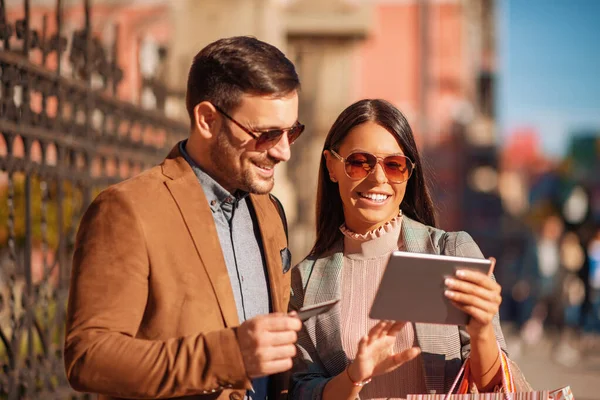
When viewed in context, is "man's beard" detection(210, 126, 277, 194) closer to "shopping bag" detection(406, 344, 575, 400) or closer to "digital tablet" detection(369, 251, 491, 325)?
"digital tablet" detection(369, 251, 491, 325)

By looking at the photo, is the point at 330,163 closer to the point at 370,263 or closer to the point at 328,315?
the point at 370,263

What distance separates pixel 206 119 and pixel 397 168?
73 centimetres

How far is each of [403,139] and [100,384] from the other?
4.46ft

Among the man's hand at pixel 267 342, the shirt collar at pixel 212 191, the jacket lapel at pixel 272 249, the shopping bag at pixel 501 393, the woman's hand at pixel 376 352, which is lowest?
the shopping bag at pixel 501 393

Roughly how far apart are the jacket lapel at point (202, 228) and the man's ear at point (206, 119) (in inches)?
4.7

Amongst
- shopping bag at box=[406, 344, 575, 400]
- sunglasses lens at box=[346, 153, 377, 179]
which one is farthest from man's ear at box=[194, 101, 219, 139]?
shopping bag at box=[406, 344, 575, 400]

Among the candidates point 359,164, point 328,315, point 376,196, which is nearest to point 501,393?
point 328,315

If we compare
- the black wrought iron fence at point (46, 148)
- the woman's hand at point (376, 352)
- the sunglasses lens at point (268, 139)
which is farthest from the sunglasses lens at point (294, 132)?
the black wrought iron fence at point (46, 148)

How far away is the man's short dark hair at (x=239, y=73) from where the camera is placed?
2605 mm

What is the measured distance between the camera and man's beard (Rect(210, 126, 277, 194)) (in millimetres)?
2662

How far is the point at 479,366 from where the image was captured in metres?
2.80

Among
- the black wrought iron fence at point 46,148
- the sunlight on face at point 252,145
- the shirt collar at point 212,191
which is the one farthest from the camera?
the black wrought iron fence at point 46,148

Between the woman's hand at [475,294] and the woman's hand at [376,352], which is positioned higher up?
the woman's hand at [475,294]

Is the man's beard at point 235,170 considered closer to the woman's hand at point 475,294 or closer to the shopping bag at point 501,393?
the woman's hand at point 475,294
